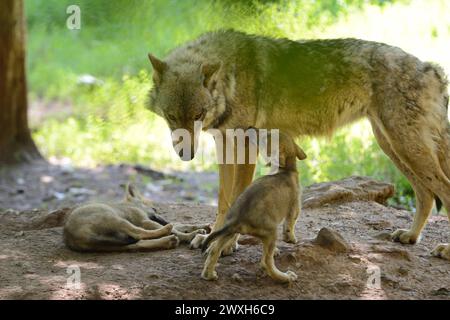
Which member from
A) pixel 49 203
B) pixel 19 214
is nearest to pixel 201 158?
pixel 49 203

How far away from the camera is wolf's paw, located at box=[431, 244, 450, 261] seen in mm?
5531

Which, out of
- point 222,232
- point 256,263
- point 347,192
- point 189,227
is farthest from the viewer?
point 347,192

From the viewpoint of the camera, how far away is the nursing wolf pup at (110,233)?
5543mm

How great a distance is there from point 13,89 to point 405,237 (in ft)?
23.7

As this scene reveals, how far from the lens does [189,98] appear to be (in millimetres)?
5402

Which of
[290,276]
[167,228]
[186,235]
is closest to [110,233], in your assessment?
[167,228]

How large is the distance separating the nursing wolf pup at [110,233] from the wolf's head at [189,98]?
0.81 metres

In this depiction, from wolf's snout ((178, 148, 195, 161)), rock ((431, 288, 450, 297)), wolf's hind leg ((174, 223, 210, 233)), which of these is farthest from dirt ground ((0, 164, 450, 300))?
wolf's snout ((178, 148, 195, 161))

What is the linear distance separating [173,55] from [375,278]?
2592 millimetres

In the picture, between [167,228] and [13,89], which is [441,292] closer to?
[167,228]

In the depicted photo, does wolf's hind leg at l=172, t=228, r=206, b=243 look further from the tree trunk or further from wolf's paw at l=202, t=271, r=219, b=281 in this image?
the tree trunk

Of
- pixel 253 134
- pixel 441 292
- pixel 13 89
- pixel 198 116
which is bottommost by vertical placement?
pixel 441 292

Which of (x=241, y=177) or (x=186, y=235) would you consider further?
(x=186, y=235)

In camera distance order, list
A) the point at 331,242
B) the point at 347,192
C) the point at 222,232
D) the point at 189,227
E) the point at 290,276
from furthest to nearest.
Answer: the point at 347,192, the point at 189,227, the point at 331,242, the point at 290,276, the point at 222,232
